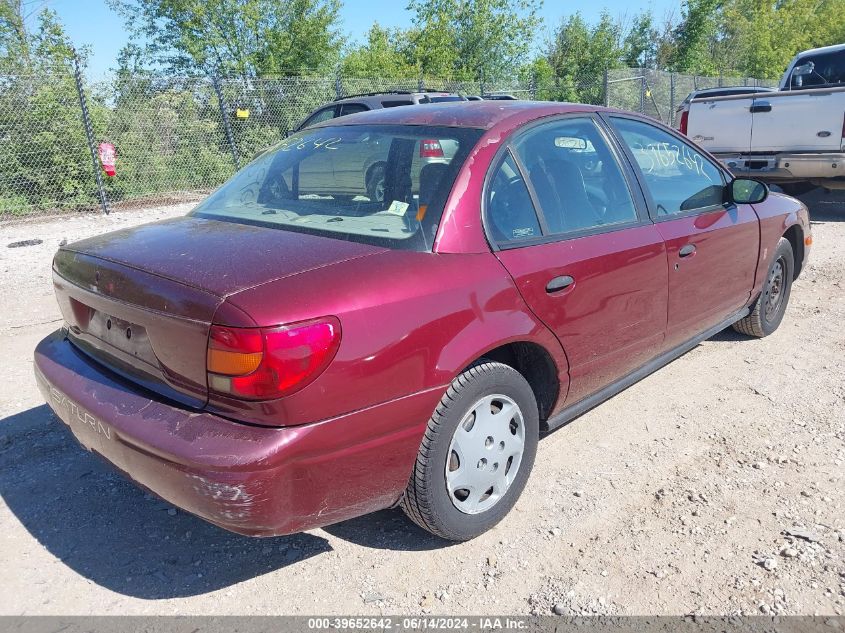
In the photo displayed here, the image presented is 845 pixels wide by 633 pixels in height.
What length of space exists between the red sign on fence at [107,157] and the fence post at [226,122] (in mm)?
2674

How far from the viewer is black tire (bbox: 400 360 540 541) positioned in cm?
246

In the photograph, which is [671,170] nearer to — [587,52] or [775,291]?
[775,291]

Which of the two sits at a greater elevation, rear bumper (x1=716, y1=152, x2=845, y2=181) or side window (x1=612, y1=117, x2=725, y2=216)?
side window (x1=612, y1=117, x2=725, y2=216)

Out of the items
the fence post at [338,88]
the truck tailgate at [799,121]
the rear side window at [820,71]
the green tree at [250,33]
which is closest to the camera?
the truck tailgate at [799,121]

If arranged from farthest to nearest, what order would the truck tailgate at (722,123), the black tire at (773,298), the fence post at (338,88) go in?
the fence post at (338,88)
the truck tailgate at (722,123)
the black tire at (773,298)

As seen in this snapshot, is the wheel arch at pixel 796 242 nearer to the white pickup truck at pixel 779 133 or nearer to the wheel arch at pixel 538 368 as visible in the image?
the wheel arch at pixel 538 368

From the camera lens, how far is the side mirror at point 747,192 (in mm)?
4020

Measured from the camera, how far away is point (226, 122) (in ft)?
44.0

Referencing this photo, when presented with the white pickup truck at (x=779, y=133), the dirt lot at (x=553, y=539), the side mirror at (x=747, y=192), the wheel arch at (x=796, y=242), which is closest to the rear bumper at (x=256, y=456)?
the dirt lot at (x=553, y=539)

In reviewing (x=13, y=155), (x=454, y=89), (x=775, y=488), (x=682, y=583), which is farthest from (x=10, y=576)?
(x=454, y=89)

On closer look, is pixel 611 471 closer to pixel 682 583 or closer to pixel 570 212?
pixel 682 583

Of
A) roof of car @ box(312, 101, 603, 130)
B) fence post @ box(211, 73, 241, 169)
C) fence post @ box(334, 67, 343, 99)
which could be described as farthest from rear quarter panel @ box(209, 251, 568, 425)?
fence post @ box(334, 67, 343, 99)

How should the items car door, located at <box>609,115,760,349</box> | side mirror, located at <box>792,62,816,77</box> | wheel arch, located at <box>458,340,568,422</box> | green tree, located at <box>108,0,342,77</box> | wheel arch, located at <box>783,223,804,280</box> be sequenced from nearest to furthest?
1. wheel arch, located at <box>458,340,568,422</box>
2. car door, located at <box>609,115,760,349</box>
3. wheel arch, located at <box>783,223,804,280</box>
4. side mirror, located at <box>792,62,816,77</box>
5. green tree, located at <box>108,0,342,77</box>

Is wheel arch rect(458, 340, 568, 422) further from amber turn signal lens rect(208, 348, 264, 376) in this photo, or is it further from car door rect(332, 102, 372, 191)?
amber turn signal lens rect(208, 348, 264, 376)
